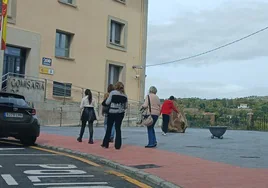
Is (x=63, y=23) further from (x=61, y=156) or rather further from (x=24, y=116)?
(x=61, y=156)

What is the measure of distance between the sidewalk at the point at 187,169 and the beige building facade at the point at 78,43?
15294 millimetres

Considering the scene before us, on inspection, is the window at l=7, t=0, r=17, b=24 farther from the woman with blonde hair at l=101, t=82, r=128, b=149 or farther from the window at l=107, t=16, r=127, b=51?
the woman with blonde hair at l=101, t=82, r=128, b=149

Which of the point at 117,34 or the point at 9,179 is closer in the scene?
the point at 9,179

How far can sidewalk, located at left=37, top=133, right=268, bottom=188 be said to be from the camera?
26.3ft

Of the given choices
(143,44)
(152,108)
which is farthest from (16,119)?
(143,44)

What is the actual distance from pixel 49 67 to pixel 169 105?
1092 centimetres

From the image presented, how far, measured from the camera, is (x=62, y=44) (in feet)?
100

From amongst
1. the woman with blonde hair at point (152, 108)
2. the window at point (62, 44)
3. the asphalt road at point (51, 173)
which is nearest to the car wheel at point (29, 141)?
the asphalt road at point (51, 173)

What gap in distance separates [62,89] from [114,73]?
20.6 ft

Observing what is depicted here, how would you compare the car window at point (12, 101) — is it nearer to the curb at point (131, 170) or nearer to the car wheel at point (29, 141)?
the car wheel at point (29, 141)

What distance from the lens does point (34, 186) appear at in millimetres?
7543

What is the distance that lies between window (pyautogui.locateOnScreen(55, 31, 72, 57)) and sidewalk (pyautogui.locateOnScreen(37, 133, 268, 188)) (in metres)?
17.3

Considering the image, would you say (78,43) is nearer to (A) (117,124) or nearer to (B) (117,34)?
(B) (117,34)

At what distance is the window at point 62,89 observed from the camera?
29.2m
